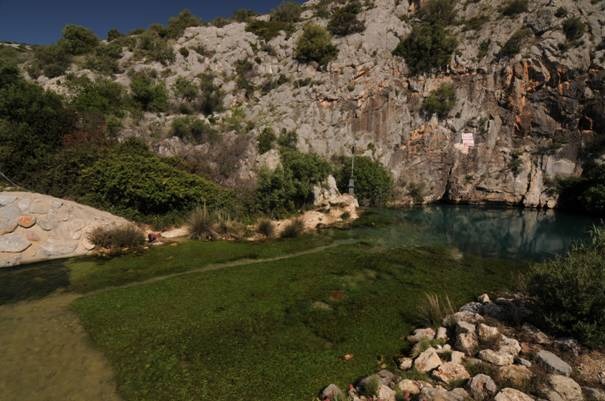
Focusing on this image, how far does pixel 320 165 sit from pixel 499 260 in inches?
410

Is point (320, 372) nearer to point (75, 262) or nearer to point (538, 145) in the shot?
point (75, 262)

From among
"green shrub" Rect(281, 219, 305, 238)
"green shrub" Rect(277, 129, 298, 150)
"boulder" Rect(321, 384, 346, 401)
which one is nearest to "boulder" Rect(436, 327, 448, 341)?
"boulder" Rect(321, 384, 346, 401)

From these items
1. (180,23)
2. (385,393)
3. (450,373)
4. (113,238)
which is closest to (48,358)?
(385,393)

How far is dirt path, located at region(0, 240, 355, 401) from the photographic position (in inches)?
178

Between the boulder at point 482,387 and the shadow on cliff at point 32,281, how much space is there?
9.39 meters

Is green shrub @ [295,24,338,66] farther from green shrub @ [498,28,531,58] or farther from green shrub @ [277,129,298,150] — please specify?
green shrub @ [498,28,531,58]

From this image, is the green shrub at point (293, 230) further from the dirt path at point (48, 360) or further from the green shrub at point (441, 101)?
the green shrub at point (441, 101)

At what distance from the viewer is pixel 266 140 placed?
2448cm

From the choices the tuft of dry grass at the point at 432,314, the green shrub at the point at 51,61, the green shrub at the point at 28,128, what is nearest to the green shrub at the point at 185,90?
the green shrub at the point at 51,61

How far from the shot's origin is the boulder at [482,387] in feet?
13.9

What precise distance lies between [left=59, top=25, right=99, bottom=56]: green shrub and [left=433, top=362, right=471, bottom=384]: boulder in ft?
122

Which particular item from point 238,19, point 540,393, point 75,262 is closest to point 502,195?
point 540,393

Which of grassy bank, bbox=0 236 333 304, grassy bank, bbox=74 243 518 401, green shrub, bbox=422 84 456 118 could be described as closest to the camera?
grassy bank, bbox=74 243 518 401

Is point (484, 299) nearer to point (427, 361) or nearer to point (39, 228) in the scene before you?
point (427, 361)
